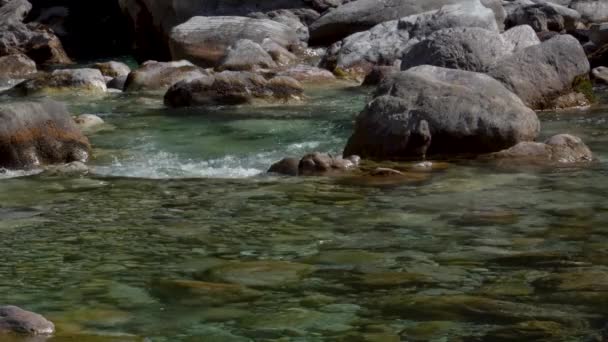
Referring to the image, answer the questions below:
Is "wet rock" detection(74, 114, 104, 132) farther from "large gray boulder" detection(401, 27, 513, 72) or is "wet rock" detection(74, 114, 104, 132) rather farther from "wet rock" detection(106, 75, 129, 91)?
"large gray boulder" detection(401, 27, 513, 72)

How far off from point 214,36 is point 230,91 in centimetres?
737

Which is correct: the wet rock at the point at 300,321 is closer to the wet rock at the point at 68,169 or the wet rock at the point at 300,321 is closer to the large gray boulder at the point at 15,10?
the wet rock at the point at 68,169

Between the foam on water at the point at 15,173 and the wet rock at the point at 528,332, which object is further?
the foam on water at the point at 15,173

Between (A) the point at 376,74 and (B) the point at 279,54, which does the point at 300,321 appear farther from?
(B) the point at 279,54

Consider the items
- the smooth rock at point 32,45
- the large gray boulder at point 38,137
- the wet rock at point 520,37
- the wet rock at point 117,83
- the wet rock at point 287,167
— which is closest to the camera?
the wet rock at point 287,167

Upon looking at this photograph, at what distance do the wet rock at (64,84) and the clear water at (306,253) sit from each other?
771 cm

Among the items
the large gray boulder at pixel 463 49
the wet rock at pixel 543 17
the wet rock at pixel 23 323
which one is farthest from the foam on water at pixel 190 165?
the wet rock at pixel 543 17

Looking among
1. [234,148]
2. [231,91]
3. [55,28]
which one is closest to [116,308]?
[234,148]

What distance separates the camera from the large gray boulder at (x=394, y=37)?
62.9 ft

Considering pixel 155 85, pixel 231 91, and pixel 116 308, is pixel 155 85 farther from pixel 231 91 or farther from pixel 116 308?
pixel 116 308

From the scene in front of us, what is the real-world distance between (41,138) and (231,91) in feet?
15.3

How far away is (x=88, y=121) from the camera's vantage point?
13.8 metres

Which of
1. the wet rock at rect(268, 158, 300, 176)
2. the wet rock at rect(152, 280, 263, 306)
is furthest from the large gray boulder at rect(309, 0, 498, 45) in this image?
the wet rock at rect(152, 280, 263, 306)

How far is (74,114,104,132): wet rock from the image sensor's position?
13.6 m
